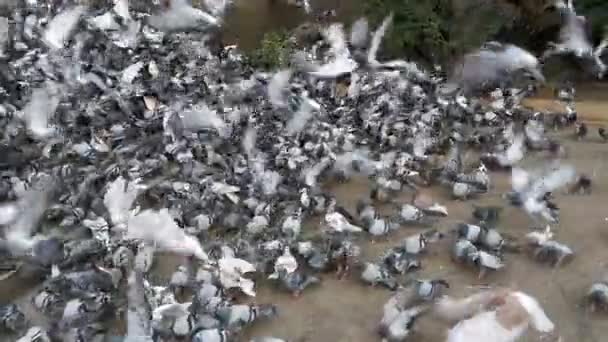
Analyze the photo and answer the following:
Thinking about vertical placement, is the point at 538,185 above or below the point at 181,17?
above

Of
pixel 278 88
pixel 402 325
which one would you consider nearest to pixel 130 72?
pixel 278 88

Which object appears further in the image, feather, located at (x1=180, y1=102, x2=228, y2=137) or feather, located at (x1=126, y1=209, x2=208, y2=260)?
feather, located at (x1=180, y1=102, x2=228, y2=137)

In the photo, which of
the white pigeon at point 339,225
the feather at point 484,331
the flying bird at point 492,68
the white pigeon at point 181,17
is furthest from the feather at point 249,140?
the white pigeon at point 181,17

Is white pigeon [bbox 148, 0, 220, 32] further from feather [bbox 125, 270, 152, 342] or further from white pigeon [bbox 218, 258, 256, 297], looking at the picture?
feather [bbox 125, 270, 152, 342]

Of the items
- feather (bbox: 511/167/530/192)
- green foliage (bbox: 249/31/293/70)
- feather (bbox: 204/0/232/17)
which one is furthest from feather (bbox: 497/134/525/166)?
feather (bbox: 204/0/232/17)

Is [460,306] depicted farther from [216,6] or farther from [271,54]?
[216,6]

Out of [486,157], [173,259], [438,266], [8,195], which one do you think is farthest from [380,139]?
[8,195]
